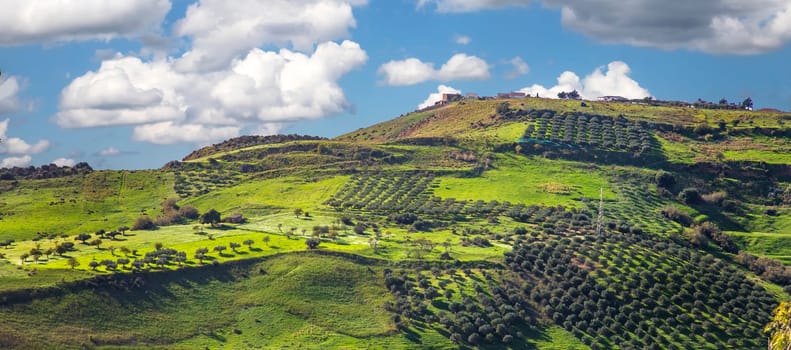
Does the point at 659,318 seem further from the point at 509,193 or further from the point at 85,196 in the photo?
the point at 85,196

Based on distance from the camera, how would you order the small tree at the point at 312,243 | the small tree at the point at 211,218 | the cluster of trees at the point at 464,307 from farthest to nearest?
1. the small tree at the point at 211,218
2. the small tree at the point at 312,243
3. the cluster of trees at the point at 464,307

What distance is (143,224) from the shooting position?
520ft

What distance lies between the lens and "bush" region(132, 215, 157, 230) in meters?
158

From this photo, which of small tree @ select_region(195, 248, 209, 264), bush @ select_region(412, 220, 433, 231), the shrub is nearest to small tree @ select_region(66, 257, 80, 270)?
small tree @ select_region(195, 248, 209, 264)

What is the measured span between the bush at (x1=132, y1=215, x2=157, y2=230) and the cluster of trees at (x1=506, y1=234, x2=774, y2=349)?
75232 mm

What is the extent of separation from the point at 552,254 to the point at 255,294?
51.4 metres

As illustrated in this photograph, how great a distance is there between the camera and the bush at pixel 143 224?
6211 inches

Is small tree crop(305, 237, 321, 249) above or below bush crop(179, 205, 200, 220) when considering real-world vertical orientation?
below

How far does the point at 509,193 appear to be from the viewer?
595 ft

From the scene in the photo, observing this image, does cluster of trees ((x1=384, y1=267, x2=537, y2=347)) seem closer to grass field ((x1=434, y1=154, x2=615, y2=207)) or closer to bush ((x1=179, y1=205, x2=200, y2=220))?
grass field ((x1=434, y1=154, x2=615, y2=207))

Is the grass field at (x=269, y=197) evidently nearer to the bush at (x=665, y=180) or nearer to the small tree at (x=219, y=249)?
the small tree at (x=219, y=249)

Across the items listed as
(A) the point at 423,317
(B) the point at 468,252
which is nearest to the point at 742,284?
A: (B) the point at 468,252

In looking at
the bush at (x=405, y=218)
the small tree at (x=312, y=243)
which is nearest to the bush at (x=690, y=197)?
the bush at (x=405, y=218)

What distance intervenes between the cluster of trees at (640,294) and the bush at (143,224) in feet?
247
